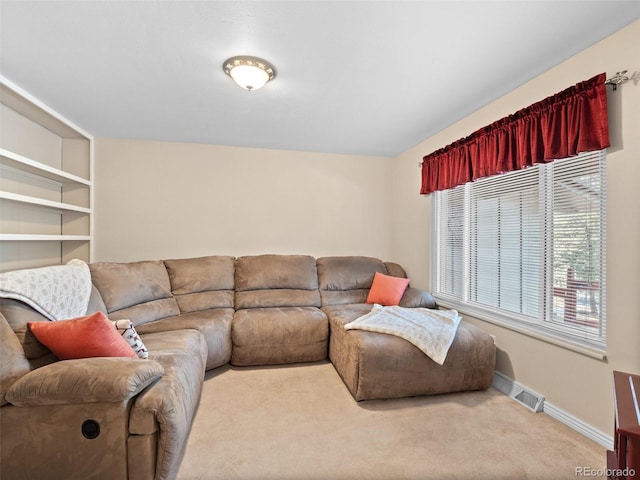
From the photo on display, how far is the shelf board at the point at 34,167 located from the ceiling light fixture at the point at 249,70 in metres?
1.67

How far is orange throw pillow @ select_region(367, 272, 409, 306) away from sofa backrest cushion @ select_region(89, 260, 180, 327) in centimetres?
205

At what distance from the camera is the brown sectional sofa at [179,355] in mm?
1315

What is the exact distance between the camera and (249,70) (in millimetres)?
Result: 1924

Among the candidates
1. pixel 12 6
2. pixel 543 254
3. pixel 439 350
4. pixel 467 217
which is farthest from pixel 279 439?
pixel 12 6

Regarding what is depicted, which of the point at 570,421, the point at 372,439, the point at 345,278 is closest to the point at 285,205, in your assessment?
the point at 345,278

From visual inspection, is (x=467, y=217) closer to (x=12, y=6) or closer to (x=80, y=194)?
(x=12, y=6)

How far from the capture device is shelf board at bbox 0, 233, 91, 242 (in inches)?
84.6

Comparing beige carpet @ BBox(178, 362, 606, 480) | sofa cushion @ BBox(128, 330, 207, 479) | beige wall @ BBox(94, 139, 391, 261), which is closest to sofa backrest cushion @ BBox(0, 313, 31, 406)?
sofa cushion @ BBox(128, 330, 207, 479)

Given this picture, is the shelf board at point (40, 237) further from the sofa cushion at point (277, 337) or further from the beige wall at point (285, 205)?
the sofa cushion at point (277, 337)

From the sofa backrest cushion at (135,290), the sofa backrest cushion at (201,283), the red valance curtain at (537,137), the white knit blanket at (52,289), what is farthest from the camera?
the sofa backrest cushion at (201,283)

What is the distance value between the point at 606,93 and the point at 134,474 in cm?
313

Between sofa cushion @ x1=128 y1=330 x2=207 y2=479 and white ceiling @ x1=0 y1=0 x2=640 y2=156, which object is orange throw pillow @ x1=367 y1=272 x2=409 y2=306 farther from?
sofa cushion @ x1=128 y1=330 x2=207 y2=479

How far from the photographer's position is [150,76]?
82.9 inches

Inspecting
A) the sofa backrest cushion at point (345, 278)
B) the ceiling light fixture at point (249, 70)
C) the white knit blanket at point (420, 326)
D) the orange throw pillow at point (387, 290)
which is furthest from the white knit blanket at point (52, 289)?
the orange throw pillow at point (387, 290)
